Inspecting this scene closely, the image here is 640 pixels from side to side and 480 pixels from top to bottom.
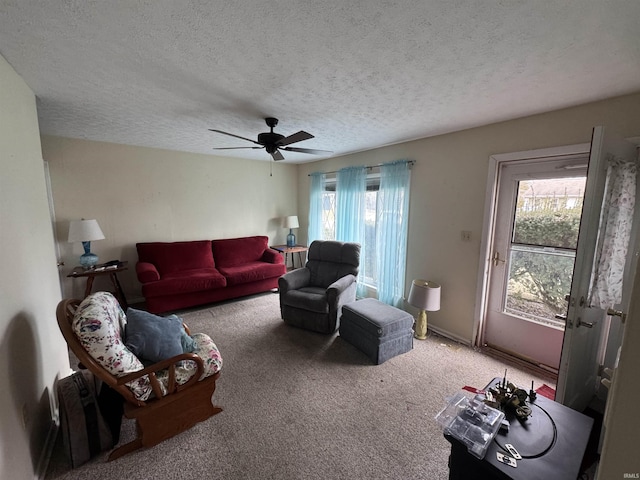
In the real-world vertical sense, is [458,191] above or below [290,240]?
above

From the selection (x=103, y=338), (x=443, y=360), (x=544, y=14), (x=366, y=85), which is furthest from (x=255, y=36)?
(x=443, y=360)

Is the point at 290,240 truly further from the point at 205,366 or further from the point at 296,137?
the point at 205,366

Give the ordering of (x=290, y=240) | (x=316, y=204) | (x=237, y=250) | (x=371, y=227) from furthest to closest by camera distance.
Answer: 1. (x=290, y=240)
2. (x=316, y=204)
3. (x=237, y=250)
4. (x=371, y=227)

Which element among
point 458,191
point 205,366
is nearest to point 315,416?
point 205,366

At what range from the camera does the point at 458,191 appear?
2789 mm

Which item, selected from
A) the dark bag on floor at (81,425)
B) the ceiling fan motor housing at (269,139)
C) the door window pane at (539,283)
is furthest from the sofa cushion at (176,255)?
the door window pane at (539,283)

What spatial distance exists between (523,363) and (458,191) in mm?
1782

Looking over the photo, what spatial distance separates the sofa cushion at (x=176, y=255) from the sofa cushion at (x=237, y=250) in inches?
4.7

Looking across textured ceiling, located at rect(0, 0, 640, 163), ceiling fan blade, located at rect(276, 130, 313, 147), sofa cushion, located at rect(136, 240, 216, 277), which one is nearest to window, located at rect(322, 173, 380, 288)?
textured ceiling, located at rect(0, 0, 640, 163)

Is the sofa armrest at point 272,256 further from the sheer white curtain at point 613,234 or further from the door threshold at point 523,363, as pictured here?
the sheer white curtain at point 613,234

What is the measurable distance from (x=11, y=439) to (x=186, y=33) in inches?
80.8

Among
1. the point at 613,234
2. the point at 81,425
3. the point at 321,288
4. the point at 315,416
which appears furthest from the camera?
the point at 321,288

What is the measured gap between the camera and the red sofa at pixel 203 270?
327cm

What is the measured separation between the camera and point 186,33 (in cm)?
124
